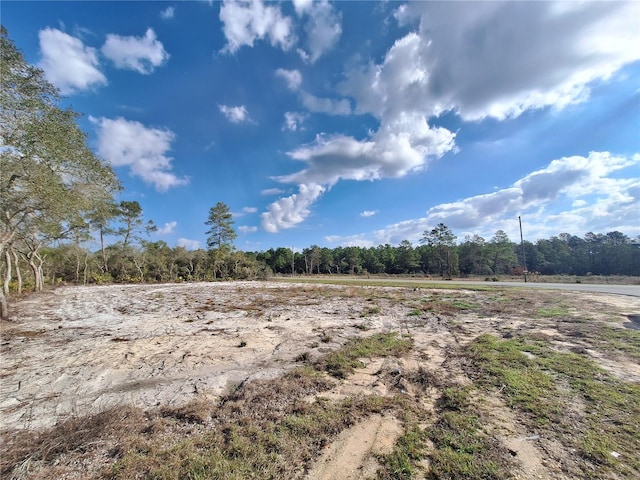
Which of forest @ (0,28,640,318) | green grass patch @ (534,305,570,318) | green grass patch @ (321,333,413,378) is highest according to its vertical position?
forest @ (0,28,640,318)

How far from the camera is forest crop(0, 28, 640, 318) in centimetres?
912

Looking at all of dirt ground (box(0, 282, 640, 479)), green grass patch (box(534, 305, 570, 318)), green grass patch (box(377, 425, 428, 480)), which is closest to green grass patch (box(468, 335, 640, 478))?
dirt ground (box(0, 282, 640, 479))

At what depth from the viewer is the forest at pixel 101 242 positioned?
912 centimetres

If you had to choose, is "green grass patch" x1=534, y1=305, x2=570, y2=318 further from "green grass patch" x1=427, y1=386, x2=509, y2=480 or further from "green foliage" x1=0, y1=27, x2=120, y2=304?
"green foliage" x1=0, y1=27, x2=120, y2=304

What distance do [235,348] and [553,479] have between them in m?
5.79

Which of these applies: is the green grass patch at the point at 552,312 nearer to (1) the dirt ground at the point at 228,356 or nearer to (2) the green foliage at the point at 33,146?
(1) the dirt ground at the point at 228,356

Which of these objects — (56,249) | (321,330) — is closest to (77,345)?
(321,330)

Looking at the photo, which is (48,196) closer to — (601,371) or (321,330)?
(321,330)

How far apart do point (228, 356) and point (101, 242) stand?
118 feet

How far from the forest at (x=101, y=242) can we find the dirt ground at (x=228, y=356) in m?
5.16

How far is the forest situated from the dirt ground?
5156mm

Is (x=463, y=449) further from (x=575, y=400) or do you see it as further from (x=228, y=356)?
(x=228, y=356)

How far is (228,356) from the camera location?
5.81 metres

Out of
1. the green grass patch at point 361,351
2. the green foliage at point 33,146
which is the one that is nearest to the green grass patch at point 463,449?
the green grass patch at point 361,351
